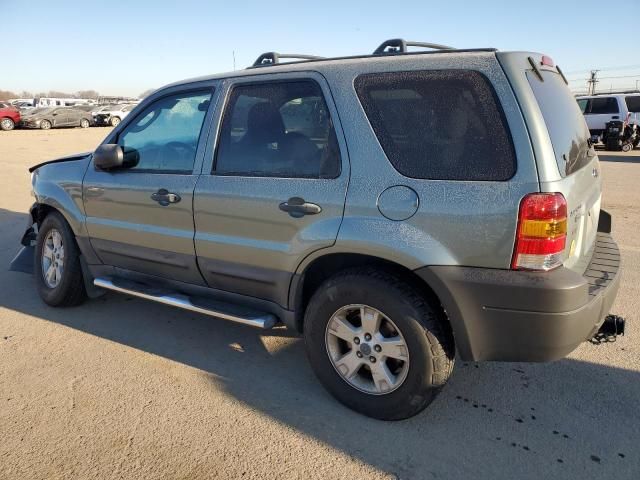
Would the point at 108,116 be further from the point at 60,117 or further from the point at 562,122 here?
the point at 562,122

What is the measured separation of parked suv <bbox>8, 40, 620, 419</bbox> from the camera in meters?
2.34

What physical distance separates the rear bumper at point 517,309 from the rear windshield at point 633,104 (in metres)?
21.3

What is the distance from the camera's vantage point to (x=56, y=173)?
4223mm

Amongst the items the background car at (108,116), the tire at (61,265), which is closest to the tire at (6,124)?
the background car at (108,116)

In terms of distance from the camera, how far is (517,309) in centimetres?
235

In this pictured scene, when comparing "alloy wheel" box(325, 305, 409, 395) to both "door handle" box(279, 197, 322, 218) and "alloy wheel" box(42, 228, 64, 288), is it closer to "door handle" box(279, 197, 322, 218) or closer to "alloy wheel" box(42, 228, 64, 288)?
"door handle" box(279, 197, 322, 218)

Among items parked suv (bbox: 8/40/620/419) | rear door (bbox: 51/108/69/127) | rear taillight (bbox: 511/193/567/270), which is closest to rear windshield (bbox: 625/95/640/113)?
parked suv (bbox: 8/40/620/419)

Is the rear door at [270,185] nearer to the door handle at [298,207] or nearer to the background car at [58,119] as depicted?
the door handle at [298,207]

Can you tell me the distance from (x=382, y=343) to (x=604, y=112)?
19890mm

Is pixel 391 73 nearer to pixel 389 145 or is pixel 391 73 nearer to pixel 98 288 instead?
pixel 389 145

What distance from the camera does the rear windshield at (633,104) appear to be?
2006 cm

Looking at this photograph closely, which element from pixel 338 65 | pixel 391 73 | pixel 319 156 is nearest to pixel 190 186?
pixel 319 156

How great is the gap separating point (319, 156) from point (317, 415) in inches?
57.2

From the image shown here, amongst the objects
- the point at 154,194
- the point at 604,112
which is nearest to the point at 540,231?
the point at 154,194
